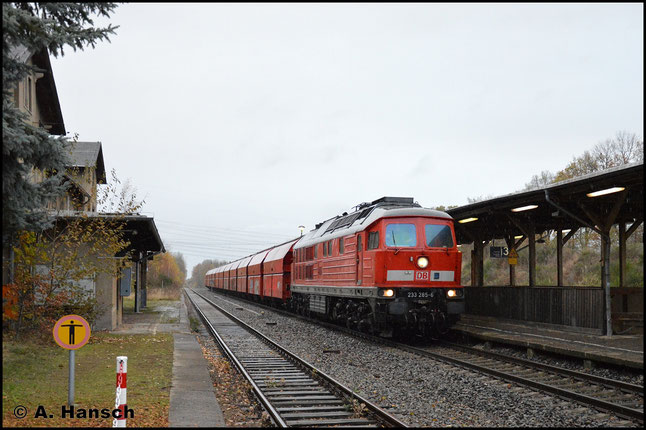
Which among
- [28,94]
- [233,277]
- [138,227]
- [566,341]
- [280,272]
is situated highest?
[28,94]

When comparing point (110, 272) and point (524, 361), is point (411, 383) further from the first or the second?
point (110, 272)

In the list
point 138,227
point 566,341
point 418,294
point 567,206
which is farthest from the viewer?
point 138,227

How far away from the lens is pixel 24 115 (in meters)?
8.98

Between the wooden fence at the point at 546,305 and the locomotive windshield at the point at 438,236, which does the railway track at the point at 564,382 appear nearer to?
the locomotive windshield at the point at 438,236

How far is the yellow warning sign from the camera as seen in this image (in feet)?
26.4

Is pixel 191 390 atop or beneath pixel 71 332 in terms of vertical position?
beneath

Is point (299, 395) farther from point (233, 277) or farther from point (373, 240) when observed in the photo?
point (233, 277)

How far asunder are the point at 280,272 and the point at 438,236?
1503 cm

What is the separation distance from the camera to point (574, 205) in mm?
16672

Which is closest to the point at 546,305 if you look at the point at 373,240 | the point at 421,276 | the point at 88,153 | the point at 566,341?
the point at 566,341

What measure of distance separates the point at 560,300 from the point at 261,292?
22727mm

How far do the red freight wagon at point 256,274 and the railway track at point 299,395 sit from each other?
22.1m

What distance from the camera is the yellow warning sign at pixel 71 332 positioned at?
805cm

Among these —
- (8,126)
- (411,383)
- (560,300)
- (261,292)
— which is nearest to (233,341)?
(411,383)
